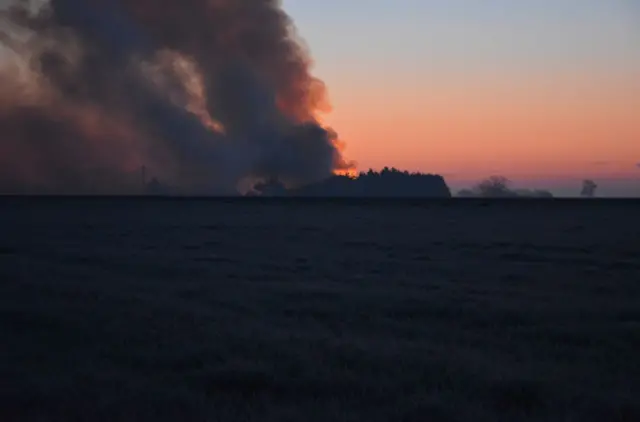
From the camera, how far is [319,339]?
445 inches

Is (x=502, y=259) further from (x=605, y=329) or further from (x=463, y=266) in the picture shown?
(x=605, y=329)

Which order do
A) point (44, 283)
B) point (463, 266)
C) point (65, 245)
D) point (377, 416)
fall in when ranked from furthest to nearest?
point (65, 245)
point (463, 266)
point (44, 283)
point (377, 416)

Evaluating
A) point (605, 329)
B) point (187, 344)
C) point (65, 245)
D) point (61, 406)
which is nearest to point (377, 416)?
point (61, 406)

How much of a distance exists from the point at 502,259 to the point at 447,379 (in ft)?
55.7

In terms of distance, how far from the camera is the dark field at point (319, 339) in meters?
8.13

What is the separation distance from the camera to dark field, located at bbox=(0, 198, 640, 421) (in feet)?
26.7

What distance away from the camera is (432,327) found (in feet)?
41.1

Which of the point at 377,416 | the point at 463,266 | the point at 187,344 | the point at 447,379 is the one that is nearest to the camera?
the point at 377,416

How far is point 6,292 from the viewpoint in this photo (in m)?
16.3

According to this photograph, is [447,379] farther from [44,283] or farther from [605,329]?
[44,283]

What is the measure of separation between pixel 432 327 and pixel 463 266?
1061 centimetres

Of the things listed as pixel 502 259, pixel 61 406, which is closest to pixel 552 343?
pixel 61 406

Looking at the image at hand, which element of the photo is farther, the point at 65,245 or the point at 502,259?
the point at 65,245

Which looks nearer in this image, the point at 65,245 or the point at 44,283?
the point at 44,283
